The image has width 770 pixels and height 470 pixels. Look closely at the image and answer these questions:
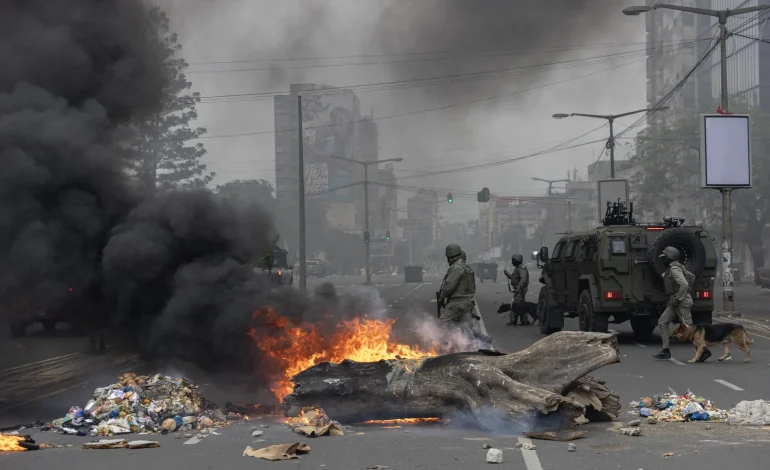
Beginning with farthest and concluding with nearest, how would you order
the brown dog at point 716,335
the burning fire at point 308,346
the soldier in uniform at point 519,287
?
the soldier in uniform at point 519,287 < the brown dog at point 716,335 < the burning fire at point 308,346

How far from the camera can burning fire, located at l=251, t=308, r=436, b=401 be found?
35.3 feet

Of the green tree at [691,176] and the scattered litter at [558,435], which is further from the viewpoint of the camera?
the green tree at [691,176]

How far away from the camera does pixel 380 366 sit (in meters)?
9.69

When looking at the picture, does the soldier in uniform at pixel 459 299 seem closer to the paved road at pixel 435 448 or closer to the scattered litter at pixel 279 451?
the paved road at pixel 435 448

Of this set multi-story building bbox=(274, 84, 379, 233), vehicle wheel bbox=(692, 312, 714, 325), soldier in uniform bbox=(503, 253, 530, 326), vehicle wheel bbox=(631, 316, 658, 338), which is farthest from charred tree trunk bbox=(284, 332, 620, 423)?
multi-story building bbox=(274, 84, 379, 233)

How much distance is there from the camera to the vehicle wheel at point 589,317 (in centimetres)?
1786

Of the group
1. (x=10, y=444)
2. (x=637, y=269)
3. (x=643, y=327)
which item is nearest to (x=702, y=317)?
(x=637, y=269)

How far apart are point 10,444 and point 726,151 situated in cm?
2261

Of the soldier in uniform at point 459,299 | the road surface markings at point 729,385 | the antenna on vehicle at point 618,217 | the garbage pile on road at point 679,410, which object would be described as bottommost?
the road surface markings at point 729,385

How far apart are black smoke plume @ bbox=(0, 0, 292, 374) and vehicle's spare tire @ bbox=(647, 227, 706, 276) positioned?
8.05 metres

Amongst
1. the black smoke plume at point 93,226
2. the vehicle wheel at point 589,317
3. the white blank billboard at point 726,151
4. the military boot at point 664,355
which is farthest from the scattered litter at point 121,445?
the white blank billboard at point 726,151

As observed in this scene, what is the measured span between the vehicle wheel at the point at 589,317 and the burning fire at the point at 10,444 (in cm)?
1175

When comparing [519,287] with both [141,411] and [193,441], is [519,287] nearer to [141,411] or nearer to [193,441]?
[141,411]

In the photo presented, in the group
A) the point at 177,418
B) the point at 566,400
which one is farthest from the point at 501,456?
the point at 177,418
